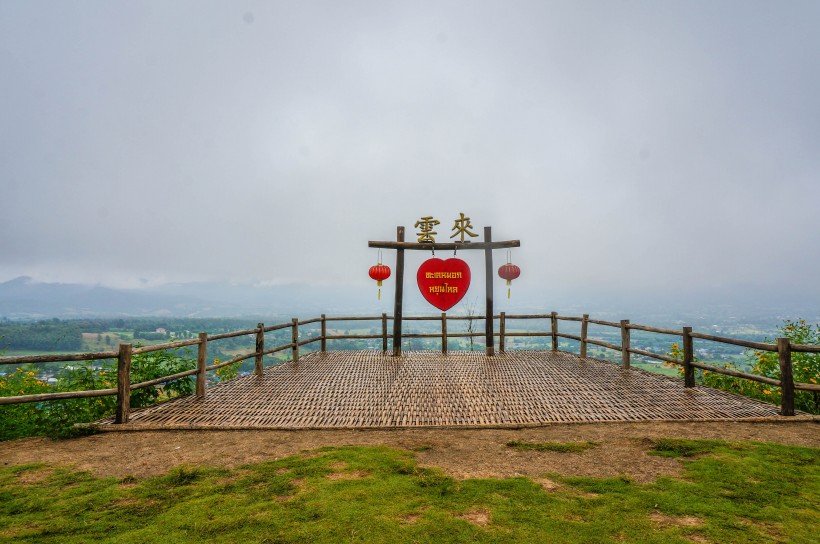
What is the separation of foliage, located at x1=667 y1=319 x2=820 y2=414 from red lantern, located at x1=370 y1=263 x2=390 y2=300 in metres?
5.78

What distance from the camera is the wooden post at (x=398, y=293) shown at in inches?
361

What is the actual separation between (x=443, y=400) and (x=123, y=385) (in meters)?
3.89

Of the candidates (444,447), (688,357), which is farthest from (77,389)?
(688,357)

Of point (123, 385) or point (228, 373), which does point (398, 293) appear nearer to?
point (228, 373)

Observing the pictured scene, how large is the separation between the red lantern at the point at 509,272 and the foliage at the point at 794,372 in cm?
331

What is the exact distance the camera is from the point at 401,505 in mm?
2613

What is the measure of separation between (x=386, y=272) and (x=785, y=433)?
6.94 meters

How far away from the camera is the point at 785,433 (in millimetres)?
4152

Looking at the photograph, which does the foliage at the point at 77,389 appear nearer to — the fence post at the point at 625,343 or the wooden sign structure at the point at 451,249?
the wooden sign structure at the point at 451,249

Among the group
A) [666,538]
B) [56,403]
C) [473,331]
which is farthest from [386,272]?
[666,538]

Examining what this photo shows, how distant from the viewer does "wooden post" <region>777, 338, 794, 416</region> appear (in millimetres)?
4668

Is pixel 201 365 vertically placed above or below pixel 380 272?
below

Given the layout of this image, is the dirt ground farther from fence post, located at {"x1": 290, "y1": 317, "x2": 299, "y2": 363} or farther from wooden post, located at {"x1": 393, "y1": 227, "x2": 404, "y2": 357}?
wooden post, located at {"x1": 393, "y1": 227, "x2": 404, "y2": 357}

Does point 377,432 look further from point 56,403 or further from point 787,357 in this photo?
point 787,357
